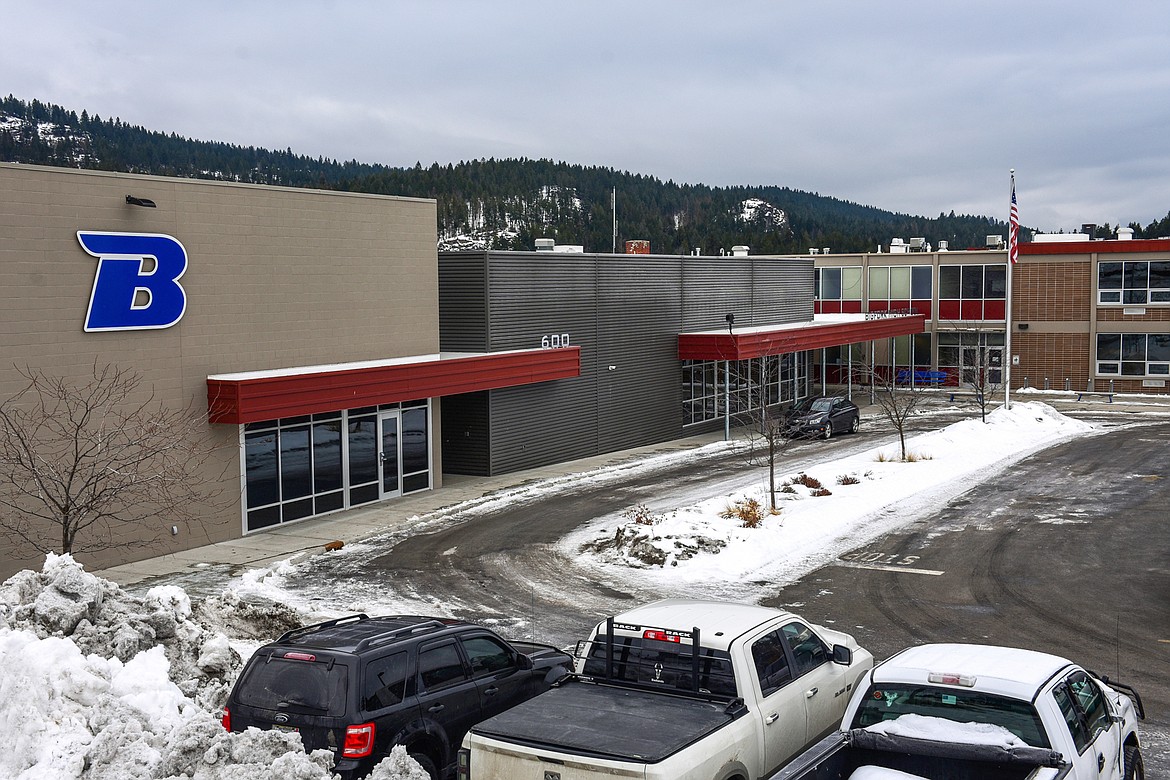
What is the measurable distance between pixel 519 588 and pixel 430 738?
8531mm

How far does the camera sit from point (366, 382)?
24422 millimetres

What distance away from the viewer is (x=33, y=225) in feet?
61.4

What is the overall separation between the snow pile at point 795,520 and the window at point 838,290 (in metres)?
28.1

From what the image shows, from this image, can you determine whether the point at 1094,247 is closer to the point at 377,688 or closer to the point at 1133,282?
the point at 1133,282

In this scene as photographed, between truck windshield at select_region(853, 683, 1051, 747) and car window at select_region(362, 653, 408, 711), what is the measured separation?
13.1 ft

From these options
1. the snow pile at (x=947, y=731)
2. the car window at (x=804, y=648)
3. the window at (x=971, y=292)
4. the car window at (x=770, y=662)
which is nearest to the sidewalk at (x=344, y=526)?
the car window at (x=804, y=648)

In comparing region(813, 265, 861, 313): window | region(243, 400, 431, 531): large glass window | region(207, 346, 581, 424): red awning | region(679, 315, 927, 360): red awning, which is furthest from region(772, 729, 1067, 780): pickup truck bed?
region(813, 265, 861, 313): window

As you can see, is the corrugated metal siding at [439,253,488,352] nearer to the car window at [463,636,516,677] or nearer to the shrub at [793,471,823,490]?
the shrub at [793,471,823,490]

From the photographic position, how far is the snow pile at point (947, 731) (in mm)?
7746

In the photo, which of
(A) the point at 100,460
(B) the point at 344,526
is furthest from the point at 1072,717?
(B) the point at 344,526

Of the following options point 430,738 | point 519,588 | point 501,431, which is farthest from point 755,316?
point 430,738

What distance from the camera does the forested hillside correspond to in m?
134

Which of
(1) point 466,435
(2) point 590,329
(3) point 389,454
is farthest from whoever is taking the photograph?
(2) point 590,329

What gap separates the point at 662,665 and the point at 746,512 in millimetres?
12648
